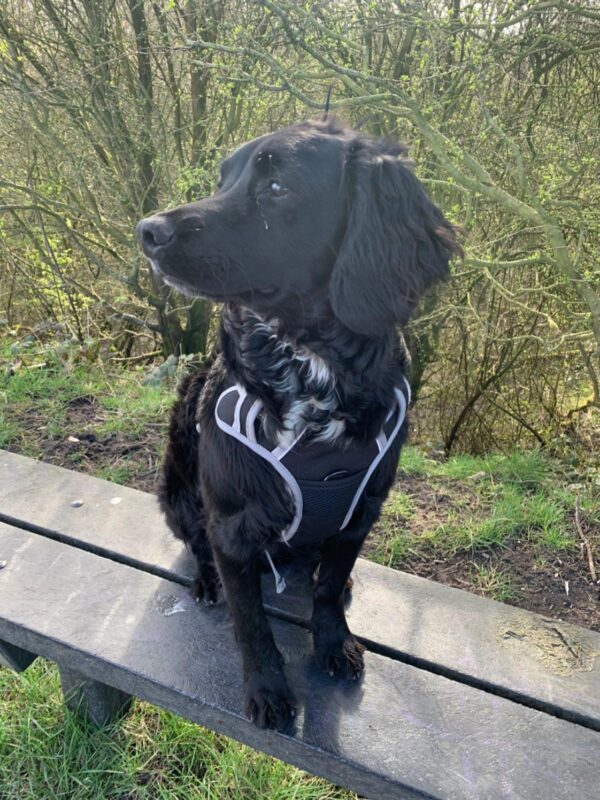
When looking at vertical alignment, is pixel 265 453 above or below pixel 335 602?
above

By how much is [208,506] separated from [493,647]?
947 millimetres

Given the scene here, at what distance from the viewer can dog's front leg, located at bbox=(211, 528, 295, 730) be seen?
164 cm

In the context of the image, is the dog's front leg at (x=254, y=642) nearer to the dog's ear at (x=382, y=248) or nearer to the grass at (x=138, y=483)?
the grass at (x=138, y=483)

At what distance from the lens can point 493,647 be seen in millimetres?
1839

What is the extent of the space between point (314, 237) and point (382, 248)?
18cm

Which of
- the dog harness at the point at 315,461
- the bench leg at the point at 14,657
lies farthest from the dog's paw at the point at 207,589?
the bench leg at the point at 14,657

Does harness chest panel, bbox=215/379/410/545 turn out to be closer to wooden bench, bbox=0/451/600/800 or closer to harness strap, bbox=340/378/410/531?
harness strap, bbox=340/378/410/531

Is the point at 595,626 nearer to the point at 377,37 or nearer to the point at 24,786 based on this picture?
the point at 24,786

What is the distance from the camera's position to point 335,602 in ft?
6.04

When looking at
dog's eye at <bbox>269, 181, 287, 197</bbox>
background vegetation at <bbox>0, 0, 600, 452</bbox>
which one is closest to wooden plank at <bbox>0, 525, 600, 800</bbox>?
dog's eye at <bbox>269, 181, 287, 197</bbox>

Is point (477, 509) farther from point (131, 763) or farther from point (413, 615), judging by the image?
point (131, 763)

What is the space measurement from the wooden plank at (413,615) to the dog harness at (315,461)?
1.50ft

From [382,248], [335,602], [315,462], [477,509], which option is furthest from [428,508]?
[382,248]

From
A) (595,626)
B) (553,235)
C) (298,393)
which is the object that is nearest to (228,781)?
(298,393)
